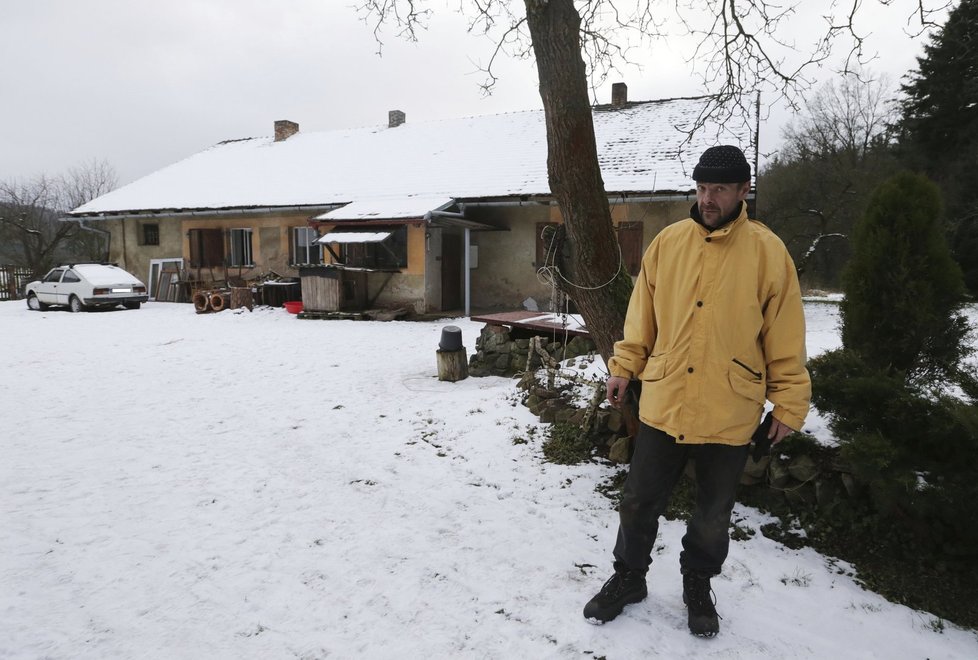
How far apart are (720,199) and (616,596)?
67.9 inches

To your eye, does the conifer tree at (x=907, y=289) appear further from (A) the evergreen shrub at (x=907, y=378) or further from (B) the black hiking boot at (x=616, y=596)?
(B) the black hiking boot at (x=616, y=596)

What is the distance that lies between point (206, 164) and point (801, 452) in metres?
21.8

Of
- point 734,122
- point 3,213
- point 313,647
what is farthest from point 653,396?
point 3,213

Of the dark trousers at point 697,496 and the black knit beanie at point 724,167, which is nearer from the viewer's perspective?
the black knit beanie at point 724,167

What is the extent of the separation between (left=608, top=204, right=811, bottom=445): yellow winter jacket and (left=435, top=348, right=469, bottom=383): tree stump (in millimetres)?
4486

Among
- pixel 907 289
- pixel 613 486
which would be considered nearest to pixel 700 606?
pixel 613 486

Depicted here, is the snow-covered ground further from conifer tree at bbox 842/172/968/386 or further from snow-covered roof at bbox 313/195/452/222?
snow-covered roof at bbox 313/195/452/222

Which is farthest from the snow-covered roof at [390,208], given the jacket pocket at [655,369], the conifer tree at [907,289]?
the jacket pocket at [655,369]

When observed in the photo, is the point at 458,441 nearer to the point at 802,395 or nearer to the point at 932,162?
the point at 802,395

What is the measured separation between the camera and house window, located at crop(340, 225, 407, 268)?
44.1ft

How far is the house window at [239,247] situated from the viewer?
16859mm

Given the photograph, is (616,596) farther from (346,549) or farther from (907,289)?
(907,289)

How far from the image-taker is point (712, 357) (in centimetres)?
220

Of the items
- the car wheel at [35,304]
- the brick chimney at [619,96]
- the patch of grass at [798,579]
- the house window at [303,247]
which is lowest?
the patch of grass at [798,579]
